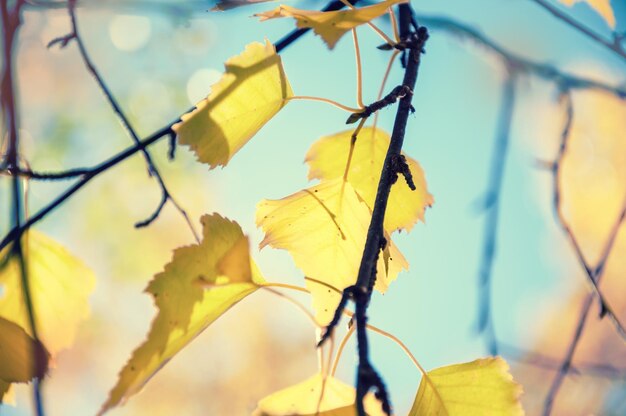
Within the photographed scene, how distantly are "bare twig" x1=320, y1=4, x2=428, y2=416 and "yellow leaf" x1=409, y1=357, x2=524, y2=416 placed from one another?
0.14 m

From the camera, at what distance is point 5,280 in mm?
568

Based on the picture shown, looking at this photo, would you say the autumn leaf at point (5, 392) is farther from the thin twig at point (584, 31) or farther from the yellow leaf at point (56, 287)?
the thin twig at point (584, 31)

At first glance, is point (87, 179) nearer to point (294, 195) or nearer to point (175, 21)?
point (294, 195)

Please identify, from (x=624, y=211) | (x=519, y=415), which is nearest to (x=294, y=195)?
(x=519, y=415)

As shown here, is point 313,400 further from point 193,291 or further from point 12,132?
point 12,132

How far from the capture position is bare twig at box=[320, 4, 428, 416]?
25cm

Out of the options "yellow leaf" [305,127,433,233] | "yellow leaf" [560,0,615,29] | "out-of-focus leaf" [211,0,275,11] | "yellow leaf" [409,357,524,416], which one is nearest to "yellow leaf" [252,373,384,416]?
"yellow leaf" [409,357,524,416]

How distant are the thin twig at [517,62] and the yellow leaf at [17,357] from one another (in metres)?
0.65

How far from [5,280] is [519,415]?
0.46 m

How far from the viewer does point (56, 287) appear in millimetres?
676

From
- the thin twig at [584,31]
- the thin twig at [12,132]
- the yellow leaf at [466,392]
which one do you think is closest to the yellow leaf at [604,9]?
the thin twig at [584,31]

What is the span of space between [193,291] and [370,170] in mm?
250

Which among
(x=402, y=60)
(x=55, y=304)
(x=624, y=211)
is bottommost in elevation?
(x=55, y=304)

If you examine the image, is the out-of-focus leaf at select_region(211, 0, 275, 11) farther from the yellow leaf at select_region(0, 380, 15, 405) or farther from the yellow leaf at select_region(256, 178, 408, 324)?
the yellow leaf at select_region(0, 380, 15, 405)
